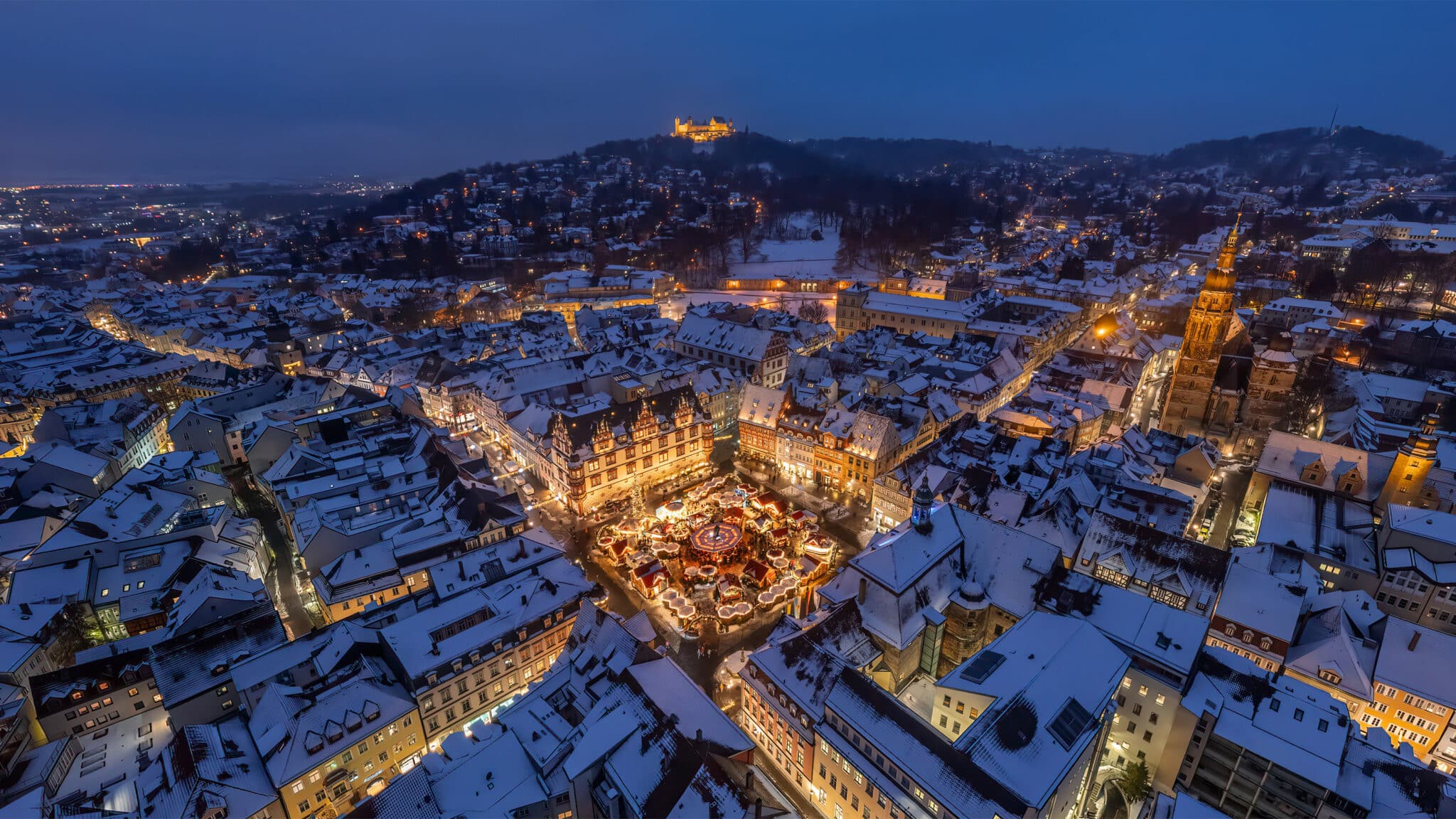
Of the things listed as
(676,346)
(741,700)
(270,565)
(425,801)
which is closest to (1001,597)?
(741,700)

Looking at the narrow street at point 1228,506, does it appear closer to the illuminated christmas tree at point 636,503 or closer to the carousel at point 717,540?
the carousel at point 717,540

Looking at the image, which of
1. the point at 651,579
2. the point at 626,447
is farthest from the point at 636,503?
the point at 651,579

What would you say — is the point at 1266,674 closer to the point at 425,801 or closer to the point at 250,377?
the point at 425,801

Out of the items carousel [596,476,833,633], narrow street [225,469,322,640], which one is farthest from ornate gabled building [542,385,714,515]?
narrow street [225,469,322,640]

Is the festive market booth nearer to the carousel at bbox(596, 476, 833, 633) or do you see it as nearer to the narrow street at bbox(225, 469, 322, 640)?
the carousel at bbox(596, 476, 833, 633)

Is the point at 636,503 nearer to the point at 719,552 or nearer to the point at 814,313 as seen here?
the point at 719,552
